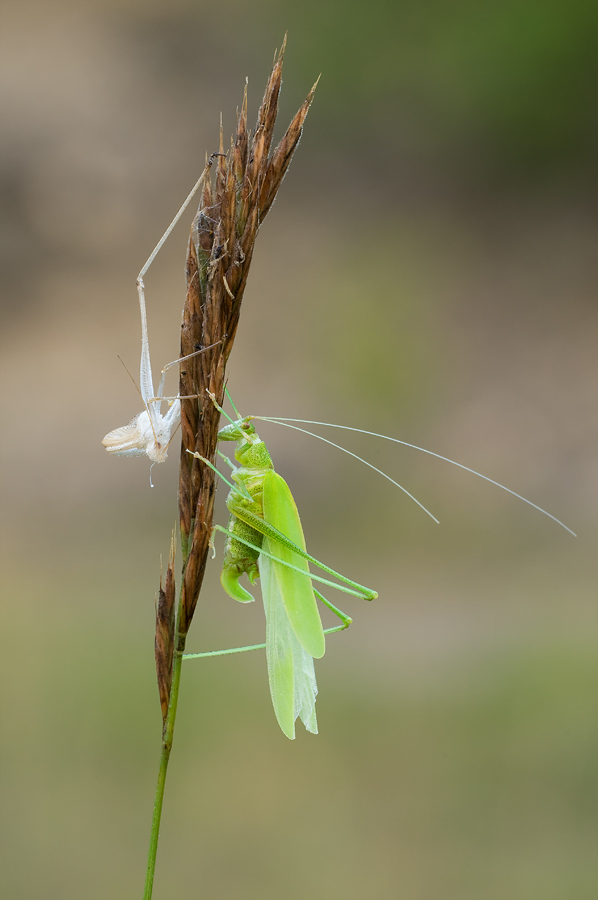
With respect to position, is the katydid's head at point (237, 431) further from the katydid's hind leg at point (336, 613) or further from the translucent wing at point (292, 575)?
the katydid's hind leg at point (336, 613)

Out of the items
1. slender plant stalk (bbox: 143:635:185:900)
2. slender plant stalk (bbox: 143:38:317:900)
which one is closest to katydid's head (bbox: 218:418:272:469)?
slender plant stalk (bbox: 143:38:317:900)

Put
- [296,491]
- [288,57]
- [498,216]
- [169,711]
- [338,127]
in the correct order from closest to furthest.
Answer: [169,711]
[296,491]
[288,57]
[338,127]
[498,216]

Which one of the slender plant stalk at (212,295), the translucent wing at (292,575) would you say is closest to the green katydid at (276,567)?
the translucent wing at (292,575)

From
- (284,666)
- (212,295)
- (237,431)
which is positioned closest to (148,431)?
(237,431)

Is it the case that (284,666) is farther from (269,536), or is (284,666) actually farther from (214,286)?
(214,286)

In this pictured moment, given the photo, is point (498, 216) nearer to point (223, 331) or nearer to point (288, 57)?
point (288, 57)

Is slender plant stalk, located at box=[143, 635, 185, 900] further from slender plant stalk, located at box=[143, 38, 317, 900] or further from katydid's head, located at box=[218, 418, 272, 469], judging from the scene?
katydid's head, located at box=[218, 418, 272, 469]

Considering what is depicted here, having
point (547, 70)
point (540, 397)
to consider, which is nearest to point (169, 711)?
point (540, 397)
